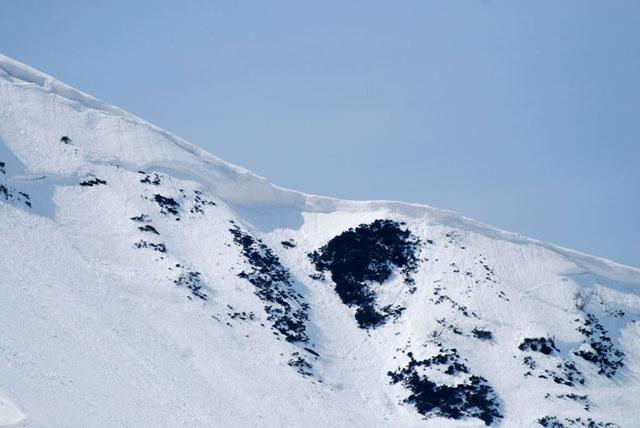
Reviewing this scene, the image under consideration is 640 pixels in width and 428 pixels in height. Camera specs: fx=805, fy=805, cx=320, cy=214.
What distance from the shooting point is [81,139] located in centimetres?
5562

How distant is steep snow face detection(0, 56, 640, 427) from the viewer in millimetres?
39656

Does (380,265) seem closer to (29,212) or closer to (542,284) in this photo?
(542,284)

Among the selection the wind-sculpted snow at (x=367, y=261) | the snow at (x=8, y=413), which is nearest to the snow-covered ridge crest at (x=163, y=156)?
the wind-sculpted snow at (x=367, y=261)

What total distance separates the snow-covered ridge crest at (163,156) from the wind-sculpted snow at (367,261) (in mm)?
3115

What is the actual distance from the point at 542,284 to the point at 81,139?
Answer: 33.7 meters

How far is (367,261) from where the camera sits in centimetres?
5684

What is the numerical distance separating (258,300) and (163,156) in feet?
48.5

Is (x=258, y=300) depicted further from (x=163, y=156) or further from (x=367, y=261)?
(x=163, y=156)

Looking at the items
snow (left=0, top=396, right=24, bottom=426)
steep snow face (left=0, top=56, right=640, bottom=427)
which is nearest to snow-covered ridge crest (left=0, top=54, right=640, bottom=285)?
steep snow face (left=0, top=56, right=640, bottom=427)

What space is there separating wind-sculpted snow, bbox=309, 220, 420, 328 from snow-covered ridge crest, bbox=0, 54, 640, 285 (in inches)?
123

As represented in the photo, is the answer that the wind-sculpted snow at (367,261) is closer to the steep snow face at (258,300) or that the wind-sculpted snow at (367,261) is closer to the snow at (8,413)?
the steep snow face at (258,300)

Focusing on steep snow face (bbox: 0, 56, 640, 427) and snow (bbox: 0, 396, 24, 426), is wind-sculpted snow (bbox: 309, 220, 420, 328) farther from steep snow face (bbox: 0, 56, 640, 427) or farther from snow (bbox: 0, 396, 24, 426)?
snow (bbox: 0, 396, 24, 426)

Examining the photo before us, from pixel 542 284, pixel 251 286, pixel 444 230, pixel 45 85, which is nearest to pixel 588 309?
pixel 542 284

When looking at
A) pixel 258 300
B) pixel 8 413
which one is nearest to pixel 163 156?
pixel 258 300
